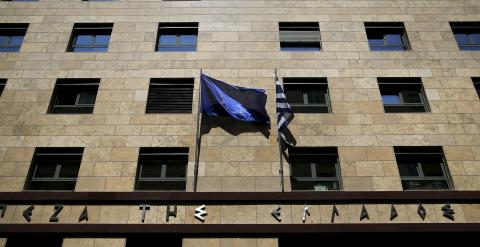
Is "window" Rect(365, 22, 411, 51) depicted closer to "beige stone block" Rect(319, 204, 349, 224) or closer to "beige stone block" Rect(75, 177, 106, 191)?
"beige stone block" Rect(319, 204, 349, 224)

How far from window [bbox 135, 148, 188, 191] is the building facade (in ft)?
0.17

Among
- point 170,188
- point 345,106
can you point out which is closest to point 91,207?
point 170,188

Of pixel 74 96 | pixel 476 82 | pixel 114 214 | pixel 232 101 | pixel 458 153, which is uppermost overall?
pixel 476 82

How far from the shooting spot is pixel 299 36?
18141 mm

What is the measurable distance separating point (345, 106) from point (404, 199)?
427 cm

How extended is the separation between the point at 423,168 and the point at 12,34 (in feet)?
62.7

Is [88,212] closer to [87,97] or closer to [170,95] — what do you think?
[87,97]

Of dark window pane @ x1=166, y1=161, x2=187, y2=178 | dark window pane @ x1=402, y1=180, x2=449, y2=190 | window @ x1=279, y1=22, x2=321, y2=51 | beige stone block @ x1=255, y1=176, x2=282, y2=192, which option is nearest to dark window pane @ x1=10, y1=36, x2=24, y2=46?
dark window pane @ x1=166, y1=161, x2=187, y2=178

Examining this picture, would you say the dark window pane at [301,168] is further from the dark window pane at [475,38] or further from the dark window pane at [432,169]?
the dark window pane at [475,38]

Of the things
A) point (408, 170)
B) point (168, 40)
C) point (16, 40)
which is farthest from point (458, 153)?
point (16, 40)

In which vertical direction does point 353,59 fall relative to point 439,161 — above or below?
above

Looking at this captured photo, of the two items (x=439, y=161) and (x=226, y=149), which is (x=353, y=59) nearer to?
(x=439, y=161)

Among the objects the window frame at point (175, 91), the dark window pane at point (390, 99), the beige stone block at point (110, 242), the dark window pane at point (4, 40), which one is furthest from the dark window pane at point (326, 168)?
the dark window pane at point (4, 40)

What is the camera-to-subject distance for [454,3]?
746 inches
